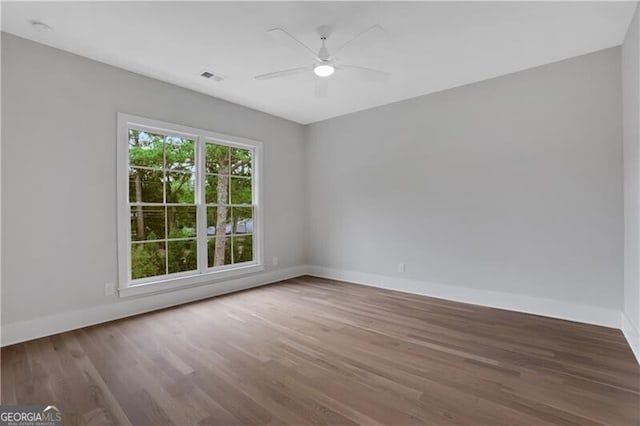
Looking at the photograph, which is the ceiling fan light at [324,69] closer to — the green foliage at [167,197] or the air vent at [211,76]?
the air vent at [211,76]

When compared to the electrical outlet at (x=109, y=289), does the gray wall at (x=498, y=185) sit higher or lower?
higher

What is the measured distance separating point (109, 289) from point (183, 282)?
0.83 metres

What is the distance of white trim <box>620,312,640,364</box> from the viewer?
2.38m

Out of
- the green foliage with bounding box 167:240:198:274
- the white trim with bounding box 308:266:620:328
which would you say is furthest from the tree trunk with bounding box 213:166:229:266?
the white trim with bounding box 308:266:620:328

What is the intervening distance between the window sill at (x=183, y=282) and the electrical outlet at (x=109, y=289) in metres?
0.06

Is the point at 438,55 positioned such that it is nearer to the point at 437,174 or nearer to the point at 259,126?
the point at 437,174

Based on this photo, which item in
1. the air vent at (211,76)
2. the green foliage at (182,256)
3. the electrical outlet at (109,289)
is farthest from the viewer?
the green foliage at (182,256)

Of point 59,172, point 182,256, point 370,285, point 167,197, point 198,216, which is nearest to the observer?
point 59,172

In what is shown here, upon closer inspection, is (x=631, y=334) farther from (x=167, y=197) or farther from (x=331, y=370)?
(x=167, y=197)

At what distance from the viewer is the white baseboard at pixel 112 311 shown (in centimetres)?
274

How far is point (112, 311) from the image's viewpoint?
3303 millimetres

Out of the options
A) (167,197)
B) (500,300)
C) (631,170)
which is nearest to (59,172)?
(167,197)

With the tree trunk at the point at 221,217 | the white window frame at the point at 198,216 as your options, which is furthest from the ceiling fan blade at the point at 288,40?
the tree trunk at the point at 221,217

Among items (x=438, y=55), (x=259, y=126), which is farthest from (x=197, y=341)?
(x=438, y=55)
